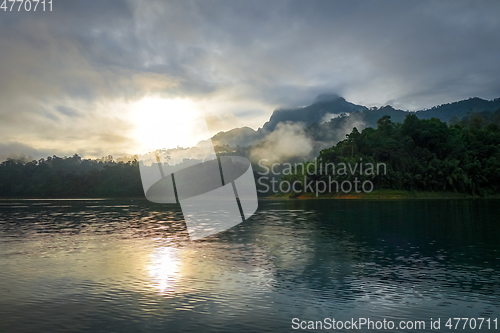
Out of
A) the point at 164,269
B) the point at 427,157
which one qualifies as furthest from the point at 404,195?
the point at 164,269

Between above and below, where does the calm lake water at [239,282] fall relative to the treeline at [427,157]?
below

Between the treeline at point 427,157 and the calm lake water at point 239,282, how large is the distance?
107 meters

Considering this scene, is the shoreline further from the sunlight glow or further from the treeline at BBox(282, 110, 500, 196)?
the sunlight glow

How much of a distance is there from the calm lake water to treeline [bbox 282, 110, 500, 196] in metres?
107

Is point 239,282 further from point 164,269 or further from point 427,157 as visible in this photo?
point 427,157

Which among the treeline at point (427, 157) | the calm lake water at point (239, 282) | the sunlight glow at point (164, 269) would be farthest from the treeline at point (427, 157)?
the sunlight glow at point (164, 269)

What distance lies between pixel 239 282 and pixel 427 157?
14169 centimetres

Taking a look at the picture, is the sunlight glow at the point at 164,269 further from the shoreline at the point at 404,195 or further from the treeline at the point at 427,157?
the treeline at the point at 427,157

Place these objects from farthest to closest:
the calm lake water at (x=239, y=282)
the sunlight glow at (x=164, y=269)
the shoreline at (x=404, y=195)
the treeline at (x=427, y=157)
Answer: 1. the treeline at (x=427, y=157)
2. the shoreline at (x=404, y=195)
3. the sunlight glow at (x=164, y=269)
4. the calm lake water at (x=239, y=282)

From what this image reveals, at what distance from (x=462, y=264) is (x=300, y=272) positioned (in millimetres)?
9688

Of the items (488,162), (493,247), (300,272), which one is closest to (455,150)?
(488,162)

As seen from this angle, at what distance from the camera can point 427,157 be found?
477 feet

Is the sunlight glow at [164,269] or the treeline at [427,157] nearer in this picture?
the sunlight glow at [164,269]

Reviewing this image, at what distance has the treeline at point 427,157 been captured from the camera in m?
136
